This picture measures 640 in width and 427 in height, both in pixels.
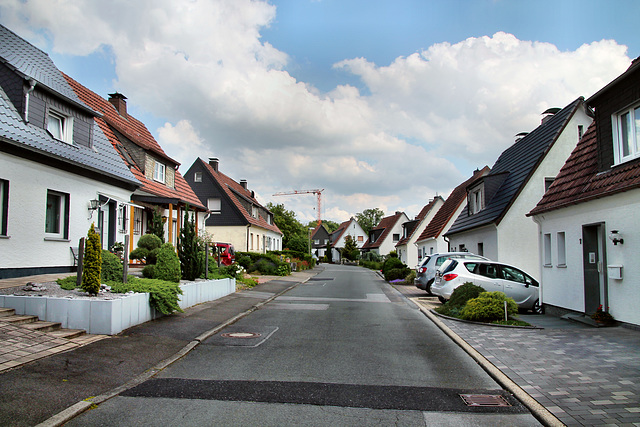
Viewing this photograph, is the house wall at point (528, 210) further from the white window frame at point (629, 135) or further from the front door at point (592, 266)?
the white window frame at point (629, 135)

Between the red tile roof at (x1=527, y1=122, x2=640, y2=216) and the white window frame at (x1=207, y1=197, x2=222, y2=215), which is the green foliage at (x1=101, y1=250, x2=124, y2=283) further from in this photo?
the white window frame at (x1=207, y1=197, x2=222, y2=215)

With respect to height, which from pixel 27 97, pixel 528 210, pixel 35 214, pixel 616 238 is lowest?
pixel 616 238

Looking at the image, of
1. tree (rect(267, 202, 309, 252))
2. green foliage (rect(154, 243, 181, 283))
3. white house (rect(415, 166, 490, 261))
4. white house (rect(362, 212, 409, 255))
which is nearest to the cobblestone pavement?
green foliage (rect(154, 243, 181, 283))

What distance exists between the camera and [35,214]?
40.4ft

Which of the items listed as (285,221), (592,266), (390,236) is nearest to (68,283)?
(592,266)

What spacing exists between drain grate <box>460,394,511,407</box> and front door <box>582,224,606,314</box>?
6.79 metres

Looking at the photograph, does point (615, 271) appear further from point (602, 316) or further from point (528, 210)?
point (528, 210)

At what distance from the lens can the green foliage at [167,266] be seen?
1261 cm

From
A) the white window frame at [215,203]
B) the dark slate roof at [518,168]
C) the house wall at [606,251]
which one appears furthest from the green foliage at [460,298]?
the white window frame at [215,203]

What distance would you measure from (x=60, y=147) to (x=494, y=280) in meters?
13.6

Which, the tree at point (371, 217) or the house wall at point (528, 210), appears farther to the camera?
the tree at point (371, 217)

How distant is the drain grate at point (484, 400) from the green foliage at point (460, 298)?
6.89 metres

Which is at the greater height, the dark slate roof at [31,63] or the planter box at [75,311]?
the dark slate roof at [31,63]

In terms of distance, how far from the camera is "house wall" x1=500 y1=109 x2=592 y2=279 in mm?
19734
